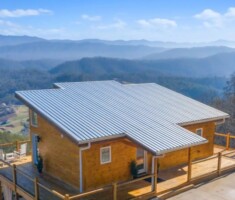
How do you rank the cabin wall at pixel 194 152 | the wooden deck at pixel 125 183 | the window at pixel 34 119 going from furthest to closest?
1. the window at pixel 34 119
2. the cabin wall at pixel 194 152
3. the wooden deck at pixel 125 183

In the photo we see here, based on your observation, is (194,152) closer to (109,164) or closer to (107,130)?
(109,164)

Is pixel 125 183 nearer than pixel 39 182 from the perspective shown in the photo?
Yes

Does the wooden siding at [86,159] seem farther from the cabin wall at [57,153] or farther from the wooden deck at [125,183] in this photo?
the wooden deck at [125,183]

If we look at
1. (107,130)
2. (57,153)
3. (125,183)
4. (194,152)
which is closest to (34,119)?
(57,153)

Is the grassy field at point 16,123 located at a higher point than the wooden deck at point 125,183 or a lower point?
lower

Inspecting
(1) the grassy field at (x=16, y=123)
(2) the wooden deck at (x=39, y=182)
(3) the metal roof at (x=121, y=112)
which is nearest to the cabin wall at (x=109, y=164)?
(3) the metal roof at (x=121, y=112)

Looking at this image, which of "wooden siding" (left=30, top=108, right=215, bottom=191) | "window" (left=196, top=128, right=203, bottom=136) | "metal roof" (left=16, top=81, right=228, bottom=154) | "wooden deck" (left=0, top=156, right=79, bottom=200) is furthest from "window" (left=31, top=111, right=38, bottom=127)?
"window" (left=196, top=128, right=203, bottom=136)

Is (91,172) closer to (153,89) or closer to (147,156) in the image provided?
(147,156)
